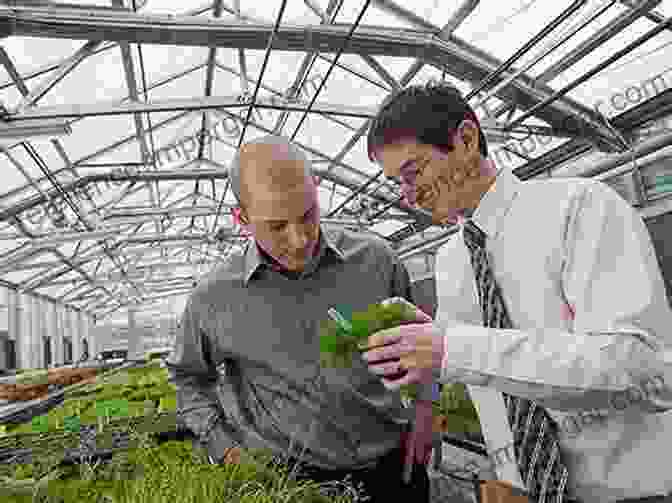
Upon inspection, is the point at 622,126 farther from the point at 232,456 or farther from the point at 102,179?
the point at 102,179

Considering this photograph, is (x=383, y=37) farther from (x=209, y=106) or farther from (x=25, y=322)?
Result: (x=25, y=322)

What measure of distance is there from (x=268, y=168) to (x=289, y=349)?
21.5 inches

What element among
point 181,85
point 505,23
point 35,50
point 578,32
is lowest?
point 578,32

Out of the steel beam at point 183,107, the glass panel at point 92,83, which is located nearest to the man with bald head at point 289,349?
the steel beam at point 183,107

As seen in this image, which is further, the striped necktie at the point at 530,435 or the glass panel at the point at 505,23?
the glass panel at the point at 505,23

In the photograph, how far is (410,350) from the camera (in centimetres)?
91

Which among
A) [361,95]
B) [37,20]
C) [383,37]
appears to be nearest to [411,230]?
[361,95]

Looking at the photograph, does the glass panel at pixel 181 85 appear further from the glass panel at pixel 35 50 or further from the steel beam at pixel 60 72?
the steel beam at pixel 60 72

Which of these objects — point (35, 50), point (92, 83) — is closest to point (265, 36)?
point (35, 50)

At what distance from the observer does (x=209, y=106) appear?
614 centimetres

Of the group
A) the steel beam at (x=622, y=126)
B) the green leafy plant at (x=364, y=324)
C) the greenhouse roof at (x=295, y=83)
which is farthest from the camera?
the steel beam at (x=622, y=126)

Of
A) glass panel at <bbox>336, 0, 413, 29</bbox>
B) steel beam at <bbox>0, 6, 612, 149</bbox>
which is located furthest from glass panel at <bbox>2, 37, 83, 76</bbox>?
glass panel at <bbox>336, 0, 413, 29</bbox>

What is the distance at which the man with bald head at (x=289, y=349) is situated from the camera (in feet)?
4.68

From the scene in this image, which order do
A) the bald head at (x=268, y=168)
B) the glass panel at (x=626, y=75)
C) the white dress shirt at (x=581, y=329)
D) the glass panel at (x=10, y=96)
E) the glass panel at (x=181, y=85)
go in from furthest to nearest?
the glass panel at (x=181, y=85)
the glass panel at (x=10, y=96)
the glass panel at (x=626, y=75)
the bald head at (x=268, y=168)
the white dress shirt at (x=581, y=329)
